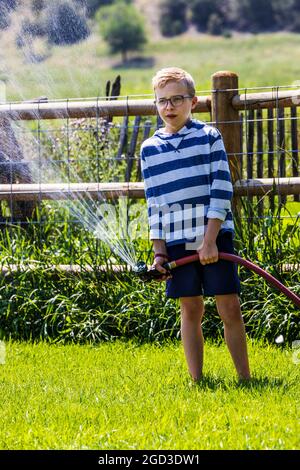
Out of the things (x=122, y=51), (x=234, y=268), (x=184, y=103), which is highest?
(x=122, y=51)

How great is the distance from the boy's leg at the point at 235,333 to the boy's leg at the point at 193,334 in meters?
0.13

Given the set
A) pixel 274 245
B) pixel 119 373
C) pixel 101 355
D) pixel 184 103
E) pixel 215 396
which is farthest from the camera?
Answer: pixel 274 245

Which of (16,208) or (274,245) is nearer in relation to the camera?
(274,245)

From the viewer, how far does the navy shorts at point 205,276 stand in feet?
12.5

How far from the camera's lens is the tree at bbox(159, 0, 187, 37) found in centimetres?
9225

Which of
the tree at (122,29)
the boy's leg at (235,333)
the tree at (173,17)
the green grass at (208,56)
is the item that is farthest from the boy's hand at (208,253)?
the tree at (173,17)

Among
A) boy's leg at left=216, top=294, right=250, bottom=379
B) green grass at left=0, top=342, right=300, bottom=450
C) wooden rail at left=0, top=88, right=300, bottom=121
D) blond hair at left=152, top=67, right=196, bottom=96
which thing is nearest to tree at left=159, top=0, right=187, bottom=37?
wooden rail at left=0, top=88, right=300, bottom=121

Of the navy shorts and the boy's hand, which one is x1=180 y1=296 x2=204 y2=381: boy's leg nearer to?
the navy shorts

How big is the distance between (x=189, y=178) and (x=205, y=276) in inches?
17.1

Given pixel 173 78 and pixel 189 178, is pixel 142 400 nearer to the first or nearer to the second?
pixel 189 178
